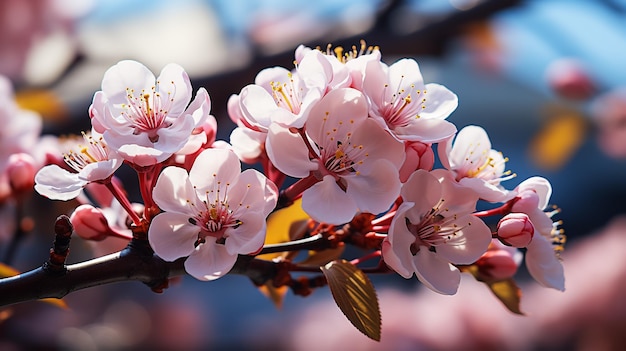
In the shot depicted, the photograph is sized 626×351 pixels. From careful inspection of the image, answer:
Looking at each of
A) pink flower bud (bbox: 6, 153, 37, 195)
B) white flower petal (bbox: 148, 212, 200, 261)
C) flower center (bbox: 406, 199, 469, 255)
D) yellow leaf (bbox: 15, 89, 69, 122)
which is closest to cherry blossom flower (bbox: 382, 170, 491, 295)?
flower center (bbox: 406, 199, 469, 255)

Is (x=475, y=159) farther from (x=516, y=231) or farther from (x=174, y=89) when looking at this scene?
(x=174, y=89)

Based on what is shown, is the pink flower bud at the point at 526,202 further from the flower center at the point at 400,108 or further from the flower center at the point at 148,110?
the flower center at the point at 148,110

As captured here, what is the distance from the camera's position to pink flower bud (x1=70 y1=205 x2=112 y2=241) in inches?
15.5

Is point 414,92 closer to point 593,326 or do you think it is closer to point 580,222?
point 593,326

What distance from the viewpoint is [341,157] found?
370 mm

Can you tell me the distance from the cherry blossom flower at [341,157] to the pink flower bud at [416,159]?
12 mm

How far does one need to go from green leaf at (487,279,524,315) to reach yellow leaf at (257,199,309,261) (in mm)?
139

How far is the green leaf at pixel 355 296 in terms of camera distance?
36 centimetres

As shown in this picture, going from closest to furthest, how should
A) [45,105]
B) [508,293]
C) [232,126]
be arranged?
[508,293]
[45,105]
[232,126]

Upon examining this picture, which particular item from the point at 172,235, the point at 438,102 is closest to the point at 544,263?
the point at 438,102

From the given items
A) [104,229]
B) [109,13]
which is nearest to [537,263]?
[104,229]

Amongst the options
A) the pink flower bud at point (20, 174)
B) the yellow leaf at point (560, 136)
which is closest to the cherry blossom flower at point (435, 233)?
the pink flower bud at point (20, 174)

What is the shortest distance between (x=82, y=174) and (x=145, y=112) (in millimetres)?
56

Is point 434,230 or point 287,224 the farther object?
point 287,224
